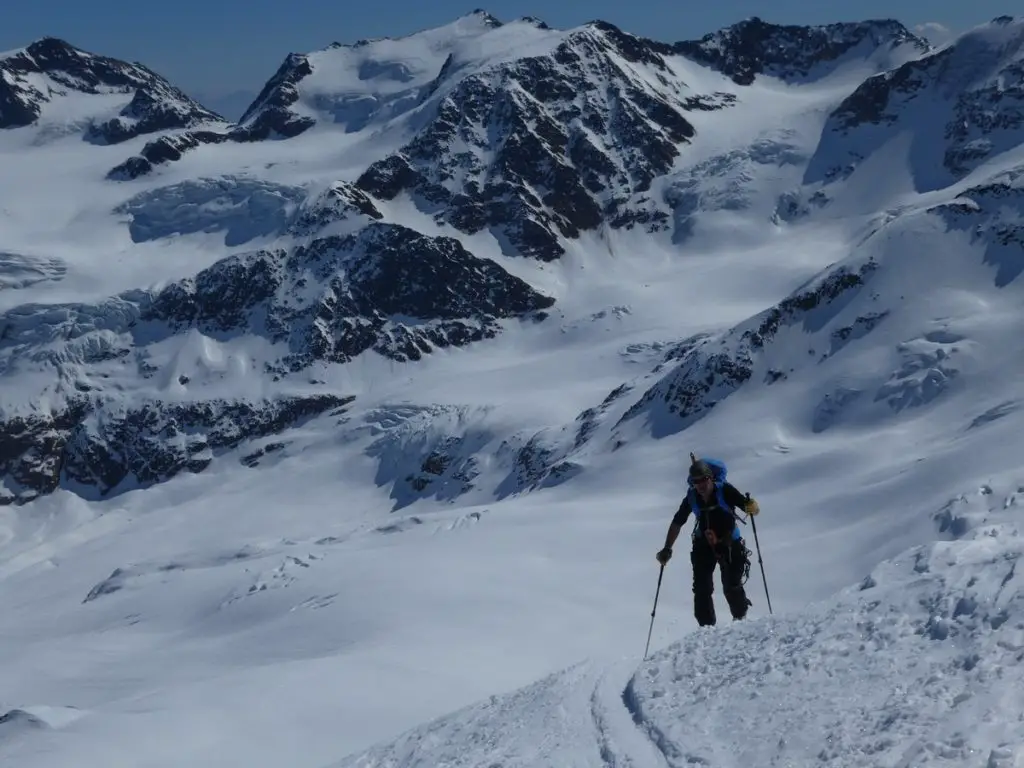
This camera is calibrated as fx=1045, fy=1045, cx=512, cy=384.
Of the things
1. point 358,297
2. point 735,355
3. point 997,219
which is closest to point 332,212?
point 358,297

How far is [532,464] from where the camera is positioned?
11369cm

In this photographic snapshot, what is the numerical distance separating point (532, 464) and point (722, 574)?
96.1m

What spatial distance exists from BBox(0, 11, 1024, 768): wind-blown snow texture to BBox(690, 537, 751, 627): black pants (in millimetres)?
1973

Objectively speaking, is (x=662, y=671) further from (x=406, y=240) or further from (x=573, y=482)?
(x=406, y=240)

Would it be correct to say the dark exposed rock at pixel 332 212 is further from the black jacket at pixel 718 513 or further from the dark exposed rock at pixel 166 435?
the black jacket at pixel 718 513

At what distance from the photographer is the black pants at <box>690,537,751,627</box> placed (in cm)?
1744

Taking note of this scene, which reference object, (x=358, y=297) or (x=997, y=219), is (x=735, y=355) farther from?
(x=358, y=297)

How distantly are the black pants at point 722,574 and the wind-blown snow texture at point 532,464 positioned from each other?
1.97 meters

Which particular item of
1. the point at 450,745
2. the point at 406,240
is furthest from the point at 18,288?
the point at 450,745

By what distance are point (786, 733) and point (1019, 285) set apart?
86194 millimetres

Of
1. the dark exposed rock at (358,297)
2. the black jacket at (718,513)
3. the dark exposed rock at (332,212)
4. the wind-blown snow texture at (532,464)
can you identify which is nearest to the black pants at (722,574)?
the black jacket at (718,513)

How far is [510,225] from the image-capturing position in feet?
646

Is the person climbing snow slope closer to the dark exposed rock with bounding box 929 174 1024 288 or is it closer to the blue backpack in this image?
the blue backpack

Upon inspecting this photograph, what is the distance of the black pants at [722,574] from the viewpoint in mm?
17438
